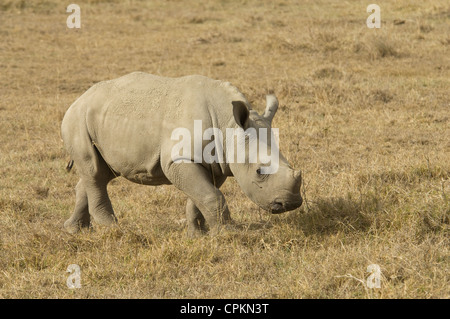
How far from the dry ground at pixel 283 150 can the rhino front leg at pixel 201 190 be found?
15 cm

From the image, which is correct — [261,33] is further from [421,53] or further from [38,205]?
[38,205]

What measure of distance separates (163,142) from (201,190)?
0.46 meters

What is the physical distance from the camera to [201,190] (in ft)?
18.1

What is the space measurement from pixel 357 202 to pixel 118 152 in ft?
6.32

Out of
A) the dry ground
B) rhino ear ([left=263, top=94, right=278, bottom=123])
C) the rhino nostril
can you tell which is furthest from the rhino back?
the rhino nostril

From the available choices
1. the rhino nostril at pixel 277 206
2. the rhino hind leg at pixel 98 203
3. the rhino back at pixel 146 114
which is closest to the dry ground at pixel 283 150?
the rhino hind leg at pixel 98 203

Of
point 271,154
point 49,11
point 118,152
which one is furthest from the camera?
point 49,11

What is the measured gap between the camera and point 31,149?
911cm

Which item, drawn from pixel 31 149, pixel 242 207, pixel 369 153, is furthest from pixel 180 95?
pixel 31 149

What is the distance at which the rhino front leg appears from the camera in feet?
18.0

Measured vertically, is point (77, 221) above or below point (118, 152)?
below

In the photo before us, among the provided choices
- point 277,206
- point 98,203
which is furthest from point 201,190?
point 98,203

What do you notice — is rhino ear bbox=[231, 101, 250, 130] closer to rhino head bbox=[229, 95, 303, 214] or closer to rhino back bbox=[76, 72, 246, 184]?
rhino head bbox=[229, 95, 303, 214]

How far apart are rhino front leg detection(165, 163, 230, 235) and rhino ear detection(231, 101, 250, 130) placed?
0.47m
